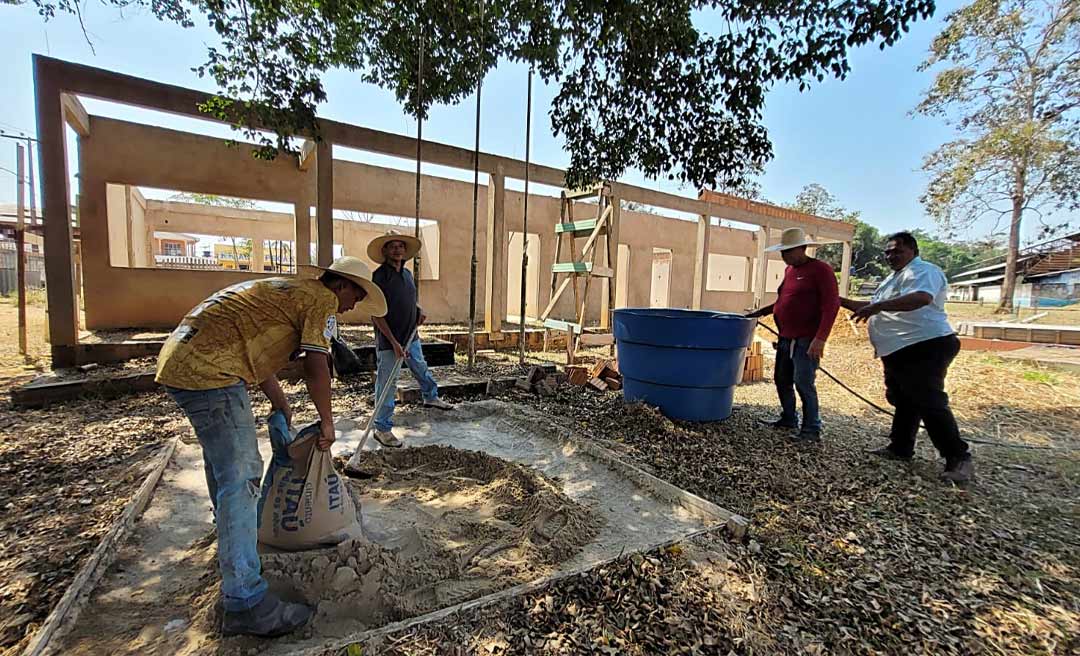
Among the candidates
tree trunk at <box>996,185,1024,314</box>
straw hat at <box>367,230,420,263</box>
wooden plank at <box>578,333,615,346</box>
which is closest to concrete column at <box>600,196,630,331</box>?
wooden plank at <box>578,333,615,346</box>

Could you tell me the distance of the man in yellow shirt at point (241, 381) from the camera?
1524mm

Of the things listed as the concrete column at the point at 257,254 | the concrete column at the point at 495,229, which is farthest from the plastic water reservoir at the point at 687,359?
the concrete column at the point at 257,254

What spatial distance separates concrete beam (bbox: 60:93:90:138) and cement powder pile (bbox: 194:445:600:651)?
21.6 ft

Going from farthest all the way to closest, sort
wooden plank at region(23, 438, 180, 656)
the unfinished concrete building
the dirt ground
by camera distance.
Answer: the unfinished concrete building, the dirt ground, wooden plank at region(23, 438, 180, 656)

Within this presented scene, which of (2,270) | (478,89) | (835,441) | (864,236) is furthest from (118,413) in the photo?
(864,236)

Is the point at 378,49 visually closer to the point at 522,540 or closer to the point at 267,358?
the point at 267,358

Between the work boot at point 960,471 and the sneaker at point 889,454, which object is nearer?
the work boot at point 960,471

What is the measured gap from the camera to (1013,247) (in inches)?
712

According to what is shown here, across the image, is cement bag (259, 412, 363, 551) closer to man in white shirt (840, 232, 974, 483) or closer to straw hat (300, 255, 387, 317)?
straw hat (300, 255, 387, 317)

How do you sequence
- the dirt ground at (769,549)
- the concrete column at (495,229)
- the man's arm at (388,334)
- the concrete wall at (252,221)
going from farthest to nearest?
the concrete wall at (252,221)
the concrete column at (495,229)
the man's arm at (388,334)
the dirt ground at (769,549)

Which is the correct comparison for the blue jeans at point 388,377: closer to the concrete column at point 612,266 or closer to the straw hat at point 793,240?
the straw hat at point 793,240

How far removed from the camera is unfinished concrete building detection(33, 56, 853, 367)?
5.15 meters

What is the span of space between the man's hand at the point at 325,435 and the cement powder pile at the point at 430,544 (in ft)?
1.17

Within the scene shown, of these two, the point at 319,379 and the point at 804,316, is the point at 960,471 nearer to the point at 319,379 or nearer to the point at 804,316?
the point at 804,316
